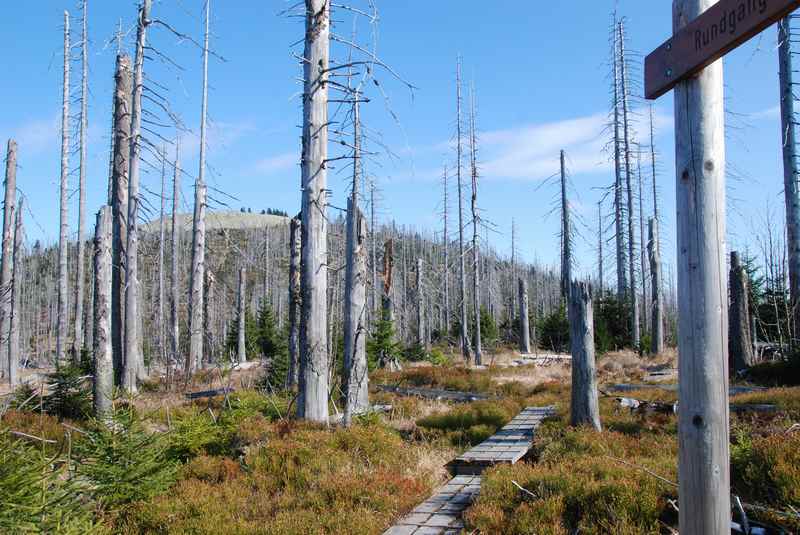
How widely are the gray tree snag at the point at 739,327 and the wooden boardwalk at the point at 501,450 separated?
748 cm

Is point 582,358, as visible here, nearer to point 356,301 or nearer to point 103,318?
point 356,301

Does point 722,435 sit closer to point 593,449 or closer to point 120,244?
point 593,449

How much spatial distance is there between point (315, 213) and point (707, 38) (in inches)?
271

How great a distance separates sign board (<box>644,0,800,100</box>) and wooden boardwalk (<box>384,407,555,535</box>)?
155 inches

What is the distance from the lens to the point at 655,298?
23.7 metres

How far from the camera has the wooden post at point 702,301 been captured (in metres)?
2.78

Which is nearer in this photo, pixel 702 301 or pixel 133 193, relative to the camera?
pixel 702 301

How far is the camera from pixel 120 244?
1569 centimetres

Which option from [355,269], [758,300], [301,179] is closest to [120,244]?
[355,269]

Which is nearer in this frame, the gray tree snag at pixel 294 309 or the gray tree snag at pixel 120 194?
the gray tree snag at pixel 294 309

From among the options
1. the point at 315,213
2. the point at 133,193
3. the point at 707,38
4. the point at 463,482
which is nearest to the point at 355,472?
the point at 463,482

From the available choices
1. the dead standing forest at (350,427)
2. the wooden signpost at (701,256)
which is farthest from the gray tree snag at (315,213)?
the wooden signpost at (701,256)

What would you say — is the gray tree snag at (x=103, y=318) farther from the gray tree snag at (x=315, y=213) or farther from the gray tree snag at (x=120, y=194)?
the gray tree snag at (x=120, y=194)

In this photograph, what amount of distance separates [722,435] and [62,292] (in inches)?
981
